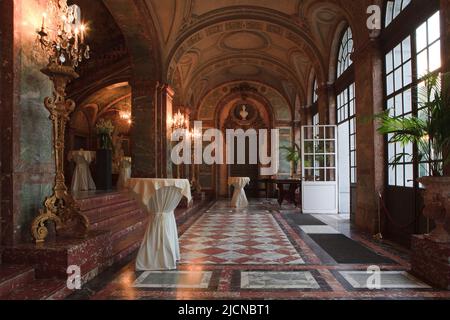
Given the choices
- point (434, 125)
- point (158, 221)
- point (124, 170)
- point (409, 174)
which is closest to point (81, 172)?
point (124, 170)

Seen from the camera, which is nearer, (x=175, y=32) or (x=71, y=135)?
(x=175, y=32)

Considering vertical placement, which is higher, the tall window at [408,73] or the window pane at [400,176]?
the tall window at [408,73]

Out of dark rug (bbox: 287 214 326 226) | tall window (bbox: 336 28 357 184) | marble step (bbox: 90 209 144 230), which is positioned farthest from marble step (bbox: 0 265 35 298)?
tall window (bbox: 336 28 357 184)

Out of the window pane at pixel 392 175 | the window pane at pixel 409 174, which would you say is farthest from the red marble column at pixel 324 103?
the window pane at pixel 409 174

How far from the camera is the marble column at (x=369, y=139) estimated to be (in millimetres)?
5945

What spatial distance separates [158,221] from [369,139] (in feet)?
13.8

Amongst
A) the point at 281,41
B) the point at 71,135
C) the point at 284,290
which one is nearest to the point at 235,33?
the point at 281,41

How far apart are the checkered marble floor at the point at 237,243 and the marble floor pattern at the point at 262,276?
12 millimetres

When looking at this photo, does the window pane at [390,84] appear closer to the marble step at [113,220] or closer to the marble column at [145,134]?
the marble step at [113,220]

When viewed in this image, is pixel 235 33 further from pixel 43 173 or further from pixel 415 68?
pixel 43 173

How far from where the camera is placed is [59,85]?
140 inches

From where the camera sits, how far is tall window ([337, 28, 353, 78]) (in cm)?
827

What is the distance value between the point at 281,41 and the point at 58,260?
10.1 m

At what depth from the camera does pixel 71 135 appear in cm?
1396
